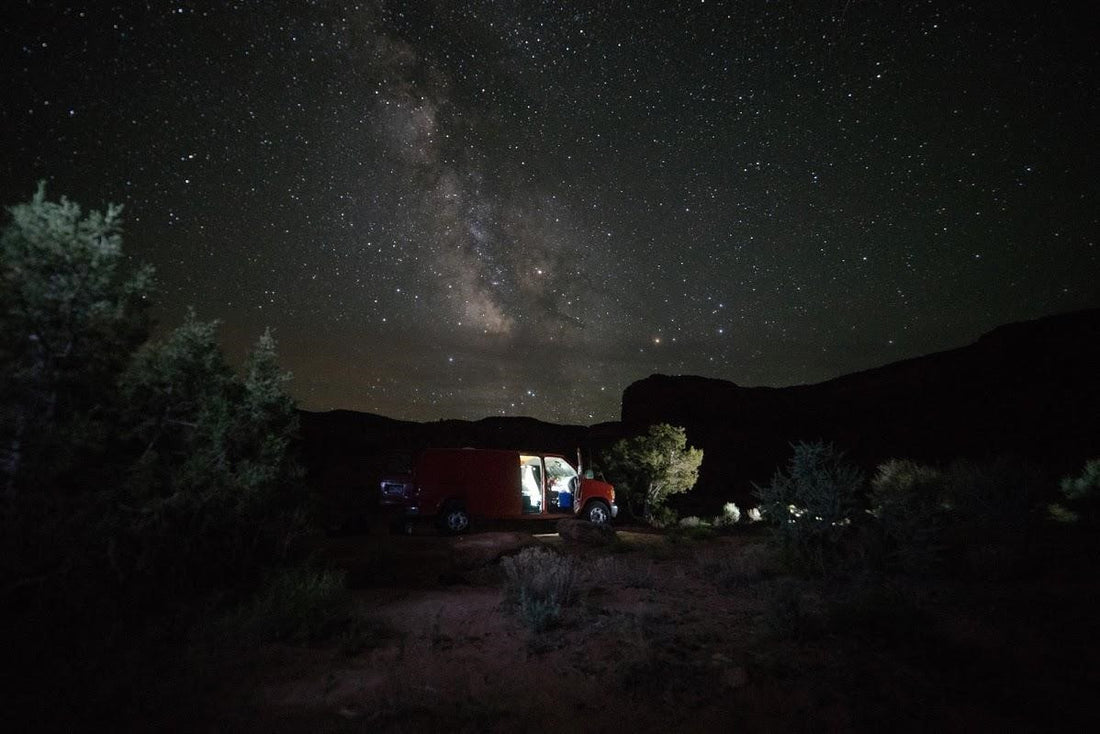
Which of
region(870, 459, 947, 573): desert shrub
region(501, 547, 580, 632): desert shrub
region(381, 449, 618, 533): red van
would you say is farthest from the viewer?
region(381, 449, 618, 533): red van

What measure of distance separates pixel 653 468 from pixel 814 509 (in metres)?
11.4

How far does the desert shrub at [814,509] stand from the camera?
772cm

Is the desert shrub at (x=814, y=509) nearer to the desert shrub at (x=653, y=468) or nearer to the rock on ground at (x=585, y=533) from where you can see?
the rock on ground at (x=585, y=533)

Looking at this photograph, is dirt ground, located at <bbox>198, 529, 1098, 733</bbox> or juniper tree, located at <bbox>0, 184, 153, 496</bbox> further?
juniper tree, located at <bbox>0, 184, 153, 496</bbox>

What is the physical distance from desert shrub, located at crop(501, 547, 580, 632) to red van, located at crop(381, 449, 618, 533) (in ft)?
18.2

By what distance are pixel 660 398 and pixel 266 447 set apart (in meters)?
52.8

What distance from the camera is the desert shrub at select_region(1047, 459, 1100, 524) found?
9.57m

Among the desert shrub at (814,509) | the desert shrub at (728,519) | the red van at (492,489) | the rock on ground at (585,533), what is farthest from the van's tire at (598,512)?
the desert shrub at (814,509)

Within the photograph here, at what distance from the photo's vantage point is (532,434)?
180 ft

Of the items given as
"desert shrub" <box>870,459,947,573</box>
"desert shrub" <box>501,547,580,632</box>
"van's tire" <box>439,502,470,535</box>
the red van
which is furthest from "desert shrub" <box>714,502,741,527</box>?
"desert shrub" <box>501,547,580,632</box>

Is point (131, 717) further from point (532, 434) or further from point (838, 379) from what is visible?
point (838, 379)

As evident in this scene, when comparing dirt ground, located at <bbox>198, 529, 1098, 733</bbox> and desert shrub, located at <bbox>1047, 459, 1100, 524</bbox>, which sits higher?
desert shrub, located at <bbox>1047, 459, 1100, 524</bbox>

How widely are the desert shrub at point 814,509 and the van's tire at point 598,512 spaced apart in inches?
283

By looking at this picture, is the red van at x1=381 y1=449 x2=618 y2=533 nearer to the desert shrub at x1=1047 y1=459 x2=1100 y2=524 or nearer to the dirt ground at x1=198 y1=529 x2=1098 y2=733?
Answer: the dirt ground at x1=198 y1=529 x2=1098 y2=733
